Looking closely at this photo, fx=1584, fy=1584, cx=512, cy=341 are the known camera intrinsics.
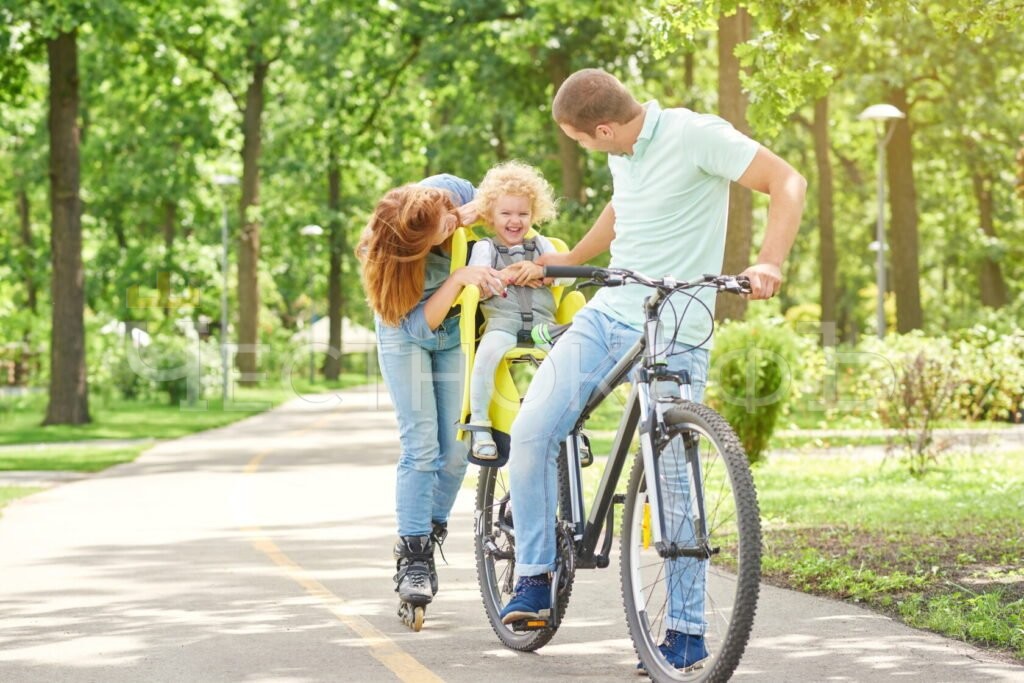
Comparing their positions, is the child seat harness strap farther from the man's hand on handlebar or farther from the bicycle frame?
the man's hand on handlebar

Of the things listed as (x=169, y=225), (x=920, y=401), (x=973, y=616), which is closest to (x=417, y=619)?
(x=973, y=616)

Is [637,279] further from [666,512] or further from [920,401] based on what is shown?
[920,401]

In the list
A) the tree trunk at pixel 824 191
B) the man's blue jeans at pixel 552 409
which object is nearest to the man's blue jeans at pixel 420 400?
the man's blue jeans at pixel 552 409

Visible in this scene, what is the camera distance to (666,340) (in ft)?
17.6

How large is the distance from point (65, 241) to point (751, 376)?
12.9 metres

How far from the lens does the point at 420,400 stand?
6.78 meters

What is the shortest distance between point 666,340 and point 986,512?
607 cm

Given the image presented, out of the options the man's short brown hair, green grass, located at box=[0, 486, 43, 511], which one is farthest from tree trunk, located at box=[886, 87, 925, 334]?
the man's short brown hair

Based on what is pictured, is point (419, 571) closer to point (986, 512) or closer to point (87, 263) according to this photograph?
point (986, 512)

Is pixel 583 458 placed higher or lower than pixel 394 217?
lower

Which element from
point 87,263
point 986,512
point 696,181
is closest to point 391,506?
point 986,512

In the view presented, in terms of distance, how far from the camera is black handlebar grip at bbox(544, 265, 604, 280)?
5.29m

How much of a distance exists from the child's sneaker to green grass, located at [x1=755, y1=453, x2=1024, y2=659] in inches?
76.0

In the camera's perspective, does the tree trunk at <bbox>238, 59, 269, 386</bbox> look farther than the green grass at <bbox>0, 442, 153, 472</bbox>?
Yes
